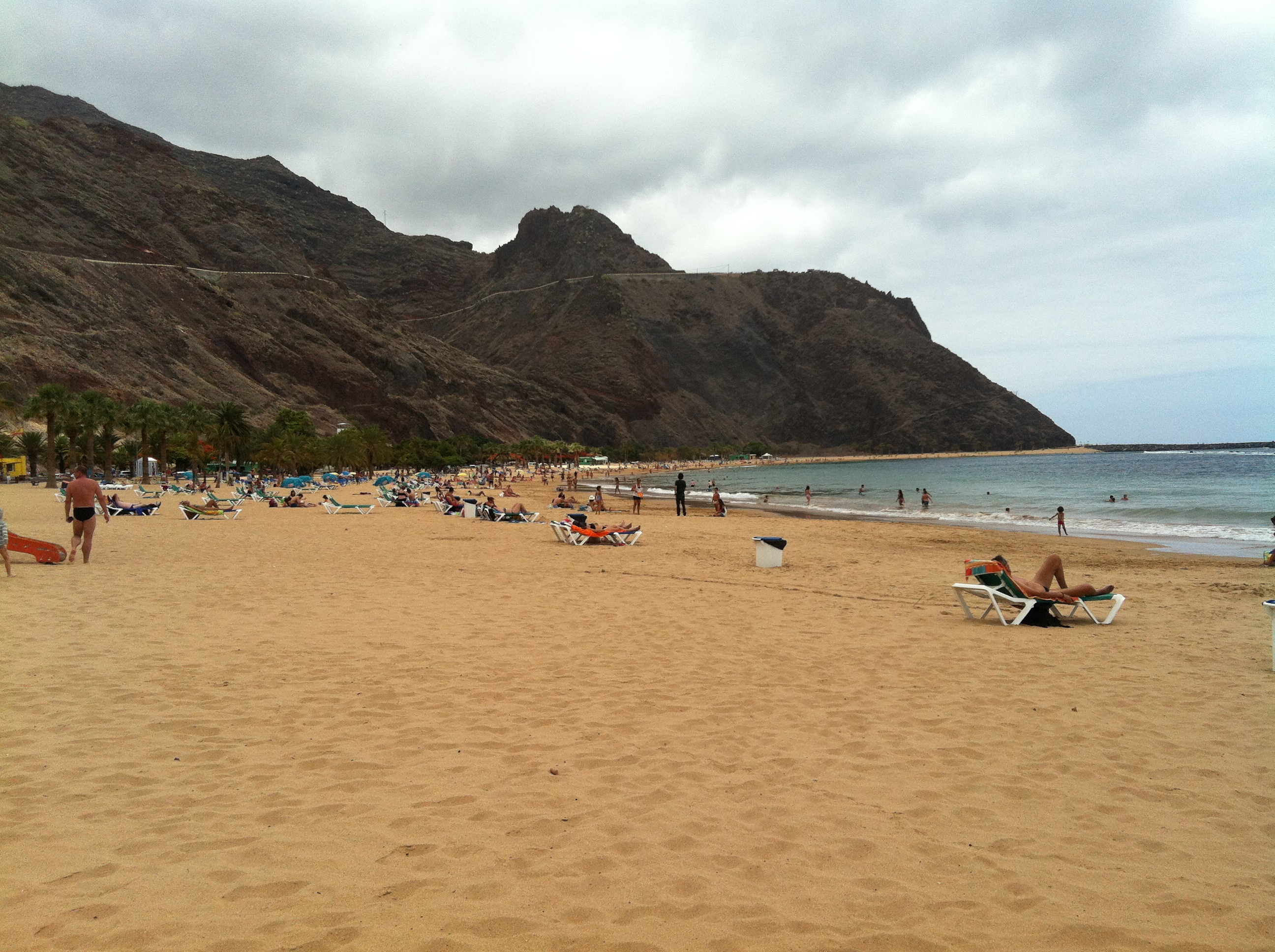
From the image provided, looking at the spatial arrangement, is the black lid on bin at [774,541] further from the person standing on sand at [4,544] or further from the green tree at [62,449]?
the green tree at [62,449]

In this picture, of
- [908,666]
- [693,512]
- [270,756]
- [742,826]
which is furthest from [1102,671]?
[693,512]

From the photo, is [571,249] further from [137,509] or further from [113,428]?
[137,509]

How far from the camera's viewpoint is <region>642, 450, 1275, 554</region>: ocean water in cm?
2675

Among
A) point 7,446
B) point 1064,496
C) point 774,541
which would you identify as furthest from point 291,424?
point 774,541

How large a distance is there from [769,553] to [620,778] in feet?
31.6

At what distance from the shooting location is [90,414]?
4294 centimetres

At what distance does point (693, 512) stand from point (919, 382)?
146047 millimetres

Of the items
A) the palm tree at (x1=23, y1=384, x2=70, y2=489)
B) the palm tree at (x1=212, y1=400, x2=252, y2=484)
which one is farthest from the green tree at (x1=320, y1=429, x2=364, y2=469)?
the palm tree at (x1=23, y1=384, x2=70, y2=489)

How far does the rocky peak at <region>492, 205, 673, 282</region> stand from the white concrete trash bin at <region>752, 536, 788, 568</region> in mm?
156391

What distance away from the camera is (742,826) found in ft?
11.8

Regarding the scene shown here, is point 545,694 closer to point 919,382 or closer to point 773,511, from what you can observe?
A: point 773,511

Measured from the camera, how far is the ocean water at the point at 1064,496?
26.8 metres

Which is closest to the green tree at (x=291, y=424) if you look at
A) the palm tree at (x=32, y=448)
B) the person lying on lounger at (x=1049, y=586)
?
the palm tree at (x=32, y=448)

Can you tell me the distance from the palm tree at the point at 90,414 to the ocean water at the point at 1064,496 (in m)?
34.6
